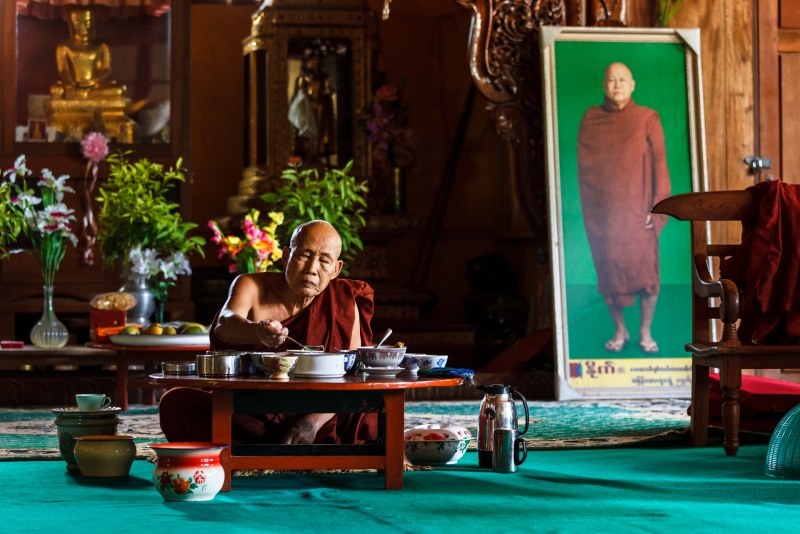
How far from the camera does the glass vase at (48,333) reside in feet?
18.4

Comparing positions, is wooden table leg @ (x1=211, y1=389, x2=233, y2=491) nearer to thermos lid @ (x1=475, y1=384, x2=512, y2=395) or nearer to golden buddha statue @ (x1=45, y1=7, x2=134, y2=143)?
thermos lid @ (x1=475, y1=384, x2=512, y2=395)

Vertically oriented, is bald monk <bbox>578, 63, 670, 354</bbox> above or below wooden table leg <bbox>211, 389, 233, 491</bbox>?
above

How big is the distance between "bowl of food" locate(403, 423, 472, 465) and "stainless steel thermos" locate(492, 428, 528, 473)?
15 centimetres

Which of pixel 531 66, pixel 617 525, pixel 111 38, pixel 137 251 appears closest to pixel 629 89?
pixel 531 66

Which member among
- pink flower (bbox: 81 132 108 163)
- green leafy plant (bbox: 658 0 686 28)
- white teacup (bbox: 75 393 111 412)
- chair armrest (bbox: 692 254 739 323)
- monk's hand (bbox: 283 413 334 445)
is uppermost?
green leafy plant (bbox: 658 0 686 28)

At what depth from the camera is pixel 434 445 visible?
361 cm

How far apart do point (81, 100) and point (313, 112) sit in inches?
63.6

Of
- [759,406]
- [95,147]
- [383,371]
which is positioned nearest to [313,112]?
[95,147]

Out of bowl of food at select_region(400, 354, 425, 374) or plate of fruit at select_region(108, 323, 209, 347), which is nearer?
bowl of food at select_region(400, 354, 425, 374)

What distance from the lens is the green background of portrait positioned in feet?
20.0

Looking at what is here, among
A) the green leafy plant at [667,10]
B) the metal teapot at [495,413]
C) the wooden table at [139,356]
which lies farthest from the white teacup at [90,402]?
the green leafy plant at [667,10]

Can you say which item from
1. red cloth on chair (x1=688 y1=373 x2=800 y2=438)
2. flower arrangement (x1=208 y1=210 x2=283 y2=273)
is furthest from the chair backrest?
flower arrangement (x1=208 y1=210 x2=283 y2=273)

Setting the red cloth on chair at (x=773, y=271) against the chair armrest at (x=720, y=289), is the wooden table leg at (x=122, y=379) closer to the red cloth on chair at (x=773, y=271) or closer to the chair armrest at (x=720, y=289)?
the chair armrest at (x=720, y=289)

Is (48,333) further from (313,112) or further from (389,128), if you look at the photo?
(389,128)
